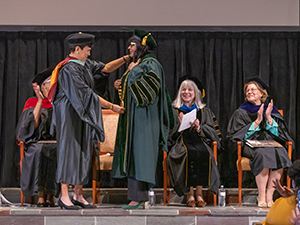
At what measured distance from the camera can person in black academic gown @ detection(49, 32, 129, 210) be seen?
14.4ft

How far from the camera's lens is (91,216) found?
428 cm

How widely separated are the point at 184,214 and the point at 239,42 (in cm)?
273

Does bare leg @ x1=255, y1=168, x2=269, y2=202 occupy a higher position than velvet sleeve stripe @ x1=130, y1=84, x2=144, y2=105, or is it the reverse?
velvet sleeve stripe @ x1=130, y1=84, x2=144, y2=105

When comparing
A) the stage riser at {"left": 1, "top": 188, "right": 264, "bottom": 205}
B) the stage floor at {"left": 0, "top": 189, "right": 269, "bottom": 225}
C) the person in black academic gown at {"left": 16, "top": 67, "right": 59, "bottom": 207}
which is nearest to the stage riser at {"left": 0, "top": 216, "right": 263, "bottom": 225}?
the stage floor at {"left": 0, "top": 189, "right": 269, "bottom": 225}

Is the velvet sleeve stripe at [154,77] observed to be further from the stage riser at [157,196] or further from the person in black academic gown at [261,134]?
the stage riser at [157,196]

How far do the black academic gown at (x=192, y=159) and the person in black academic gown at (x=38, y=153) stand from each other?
53.9 inches

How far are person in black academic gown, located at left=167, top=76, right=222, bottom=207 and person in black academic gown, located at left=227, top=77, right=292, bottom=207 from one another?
0.32 metres

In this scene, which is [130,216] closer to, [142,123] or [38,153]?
[142,123]

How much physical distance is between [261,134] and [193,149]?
0.95m

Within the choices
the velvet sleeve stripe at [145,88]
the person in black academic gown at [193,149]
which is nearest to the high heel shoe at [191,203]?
the person in black academic gown at [193,149]

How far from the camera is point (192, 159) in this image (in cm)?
495

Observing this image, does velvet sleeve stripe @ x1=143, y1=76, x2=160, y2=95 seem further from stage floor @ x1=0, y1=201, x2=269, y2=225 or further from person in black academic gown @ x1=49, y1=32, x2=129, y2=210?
stage floor @ x1=0, y1=201, x2=269, y2=225

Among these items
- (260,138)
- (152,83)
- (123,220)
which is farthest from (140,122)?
(260,138)

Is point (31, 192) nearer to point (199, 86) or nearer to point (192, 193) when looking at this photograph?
point (192, 193)
